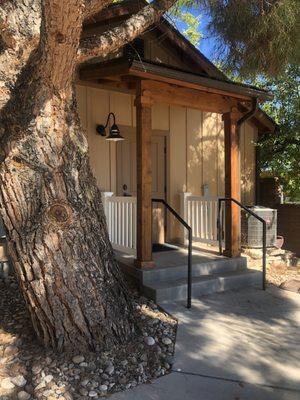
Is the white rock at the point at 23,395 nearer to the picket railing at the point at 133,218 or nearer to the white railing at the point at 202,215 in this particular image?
the picket railing at the point at 133,218

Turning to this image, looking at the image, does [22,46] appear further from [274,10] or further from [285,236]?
[285,236]

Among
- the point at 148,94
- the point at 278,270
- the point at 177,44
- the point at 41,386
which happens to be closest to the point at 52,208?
the point at 41,386

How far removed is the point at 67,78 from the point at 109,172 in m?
3.60

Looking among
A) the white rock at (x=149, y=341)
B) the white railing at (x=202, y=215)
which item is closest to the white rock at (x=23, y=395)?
the white rock at (x=149, y=341)

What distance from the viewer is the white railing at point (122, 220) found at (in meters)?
6.30

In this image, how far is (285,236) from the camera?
34.3 feet

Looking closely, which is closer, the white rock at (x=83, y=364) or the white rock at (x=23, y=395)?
the white rock at (x=23, y=395)

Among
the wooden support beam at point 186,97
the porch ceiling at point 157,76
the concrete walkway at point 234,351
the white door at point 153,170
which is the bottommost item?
the concrete walkway at point 234,351

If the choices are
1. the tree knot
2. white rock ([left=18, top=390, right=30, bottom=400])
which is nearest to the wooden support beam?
the tree knot

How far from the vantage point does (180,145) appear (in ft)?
27.0

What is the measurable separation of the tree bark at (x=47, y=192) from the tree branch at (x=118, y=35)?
0.33m

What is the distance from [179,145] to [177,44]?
1.77 metres

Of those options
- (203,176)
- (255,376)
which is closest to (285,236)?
(203,176)

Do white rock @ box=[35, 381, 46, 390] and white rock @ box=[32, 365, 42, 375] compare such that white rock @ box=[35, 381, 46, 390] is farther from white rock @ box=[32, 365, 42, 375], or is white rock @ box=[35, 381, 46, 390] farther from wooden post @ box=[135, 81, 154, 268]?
wooden post @ box=[135, 81, 154, 268]
